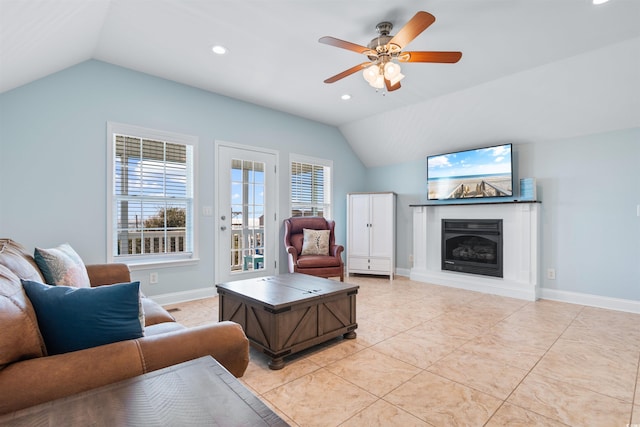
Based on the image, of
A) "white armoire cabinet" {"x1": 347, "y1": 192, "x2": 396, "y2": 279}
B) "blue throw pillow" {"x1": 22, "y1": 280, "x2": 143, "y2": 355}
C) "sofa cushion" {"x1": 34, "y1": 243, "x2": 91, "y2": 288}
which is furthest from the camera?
"white armoire cabinet" {"x1": 347, "y1": 192, "x2": 396, "y2": 279}

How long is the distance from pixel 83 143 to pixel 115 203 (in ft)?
2.27

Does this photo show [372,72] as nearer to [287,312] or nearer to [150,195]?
[287,312]

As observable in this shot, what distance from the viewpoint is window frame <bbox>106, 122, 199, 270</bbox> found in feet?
11.1

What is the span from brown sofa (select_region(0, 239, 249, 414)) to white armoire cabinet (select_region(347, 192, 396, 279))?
13.9ft

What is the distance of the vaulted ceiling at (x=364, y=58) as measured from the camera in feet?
7.93

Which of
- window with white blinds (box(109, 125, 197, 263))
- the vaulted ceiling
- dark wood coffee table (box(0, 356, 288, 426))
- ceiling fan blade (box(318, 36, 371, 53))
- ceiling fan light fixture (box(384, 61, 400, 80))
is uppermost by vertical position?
the vaulted ceiling

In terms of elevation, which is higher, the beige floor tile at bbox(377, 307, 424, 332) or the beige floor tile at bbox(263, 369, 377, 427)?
the beige floor tile at bbox(377, 307, 424, 332)

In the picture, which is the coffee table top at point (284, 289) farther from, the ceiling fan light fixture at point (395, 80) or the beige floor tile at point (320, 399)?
the ceiling fan light fixture at point (395, 80)

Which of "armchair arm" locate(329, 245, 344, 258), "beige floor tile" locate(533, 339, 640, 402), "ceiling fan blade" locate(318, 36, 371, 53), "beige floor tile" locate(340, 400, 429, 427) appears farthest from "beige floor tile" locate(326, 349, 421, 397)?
"ceiling fan blade" locate(318, 36, 371, 53)

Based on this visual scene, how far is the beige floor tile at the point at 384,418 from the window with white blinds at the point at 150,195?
304 cm

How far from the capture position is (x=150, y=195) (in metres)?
3.69

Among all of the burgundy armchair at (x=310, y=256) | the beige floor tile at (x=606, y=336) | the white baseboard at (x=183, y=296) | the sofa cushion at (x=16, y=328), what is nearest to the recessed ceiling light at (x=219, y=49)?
the burgundy armchair at (x=310, y=256)

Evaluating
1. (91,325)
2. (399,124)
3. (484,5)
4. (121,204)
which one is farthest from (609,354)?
(121,204)

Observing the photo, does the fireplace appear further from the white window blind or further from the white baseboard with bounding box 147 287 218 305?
the white baseboard with bounding box 147 287 218 305
